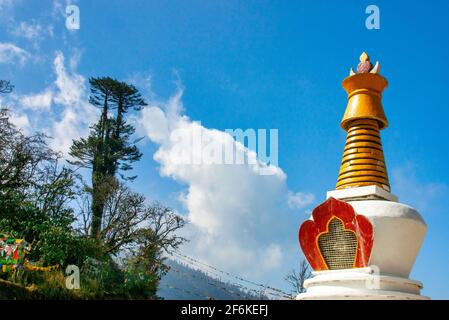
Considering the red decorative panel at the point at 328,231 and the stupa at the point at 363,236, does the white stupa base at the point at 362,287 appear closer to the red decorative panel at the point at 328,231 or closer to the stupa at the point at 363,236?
the stupa at the point at 363,236

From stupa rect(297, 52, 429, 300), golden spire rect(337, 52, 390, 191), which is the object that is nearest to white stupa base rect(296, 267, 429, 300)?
stupa rect(297, 52, 429, 300)

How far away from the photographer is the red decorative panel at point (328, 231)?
41.4ft

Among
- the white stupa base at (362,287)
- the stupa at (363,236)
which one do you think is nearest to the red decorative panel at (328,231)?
the stupa at (363,236)

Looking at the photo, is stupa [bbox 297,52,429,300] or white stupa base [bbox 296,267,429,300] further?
stupa [bbox 297,52,429,300]

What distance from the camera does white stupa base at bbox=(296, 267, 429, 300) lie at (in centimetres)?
1181

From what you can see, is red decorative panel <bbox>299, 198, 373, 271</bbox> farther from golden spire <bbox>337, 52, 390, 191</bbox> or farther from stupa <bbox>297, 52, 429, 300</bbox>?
golden spire <bbox>337, 52, 390, 191</bbox>

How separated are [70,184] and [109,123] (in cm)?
878

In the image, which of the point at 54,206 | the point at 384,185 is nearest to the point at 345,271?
the point at 384,185

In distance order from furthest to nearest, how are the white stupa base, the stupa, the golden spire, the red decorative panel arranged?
the golden spire, the red decorative panel, the stupa, the white stupa base

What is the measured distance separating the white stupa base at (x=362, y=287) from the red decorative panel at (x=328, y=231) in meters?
0.48

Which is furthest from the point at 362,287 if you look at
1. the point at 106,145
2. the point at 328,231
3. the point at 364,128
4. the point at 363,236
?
the point at 106,145

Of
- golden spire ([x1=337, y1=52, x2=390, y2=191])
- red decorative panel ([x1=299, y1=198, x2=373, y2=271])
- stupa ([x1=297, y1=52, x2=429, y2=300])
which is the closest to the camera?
stupa ([x1=297, y1=52, x2=429, y2=300])

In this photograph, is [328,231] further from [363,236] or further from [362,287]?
[362,287]

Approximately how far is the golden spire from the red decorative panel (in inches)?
46.3
